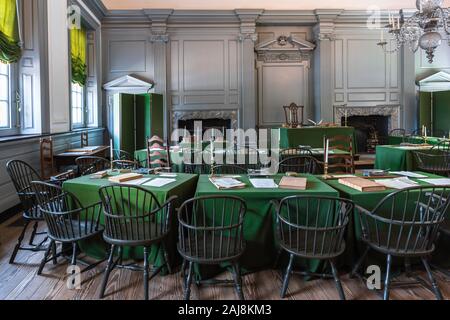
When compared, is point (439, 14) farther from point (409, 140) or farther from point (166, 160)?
point (166, 160)

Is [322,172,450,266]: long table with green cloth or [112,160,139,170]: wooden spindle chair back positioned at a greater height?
[112,160,139,170]: wooden spindle chair back

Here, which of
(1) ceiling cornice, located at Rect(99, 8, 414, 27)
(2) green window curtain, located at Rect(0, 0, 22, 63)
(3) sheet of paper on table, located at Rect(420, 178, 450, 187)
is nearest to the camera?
(3) sheet of paper on table, located at Rect(420, 178, 450, 187)

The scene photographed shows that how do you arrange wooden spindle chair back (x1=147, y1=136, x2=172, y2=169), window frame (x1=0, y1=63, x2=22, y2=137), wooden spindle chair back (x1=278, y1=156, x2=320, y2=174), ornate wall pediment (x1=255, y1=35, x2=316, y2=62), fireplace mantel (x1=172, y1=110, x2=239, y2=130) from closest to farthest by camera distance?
wooden spindle chair back (x1=278, y1=156, x2=320, y2=174) → window frame (x1=0, y1=63, x2=22, y2=137) → wooden spindle chair back (x1=147, y1=136, x2=172, y2=169) → fireplace mantel (x1=172, y1=110, x2=239, y2=130) → ornate wall pediment (x1=255, y1=35, x2=316, y2=62)

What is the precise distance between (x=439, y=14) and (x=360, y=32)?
4.26 m

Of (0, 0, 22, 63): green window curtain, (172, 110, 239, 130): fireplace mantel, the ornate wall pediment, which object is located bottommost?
(172, 110, 239, 130): fireplace mantel

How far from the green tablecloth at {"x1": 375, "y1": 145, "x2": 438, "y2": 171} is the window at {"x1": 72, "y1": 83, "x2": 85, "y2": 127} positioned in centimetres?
600

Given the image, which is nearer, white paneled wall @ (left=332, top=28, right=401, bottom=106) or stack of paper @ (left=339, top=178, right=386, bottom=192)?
stack of paper @ (left=339, top=178, right=386, bottom=192)

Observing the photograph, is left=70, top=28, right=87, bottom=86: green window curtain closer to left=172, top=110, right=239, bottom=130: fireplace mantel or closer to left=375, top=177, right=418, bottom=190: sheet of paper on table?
left=172, top=110, right=239, bottom=130: fireplace mantel

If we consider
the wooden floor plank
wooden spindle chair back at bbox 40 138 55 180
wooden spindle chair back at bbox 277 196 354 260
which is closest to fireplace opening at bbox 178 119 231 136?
wooden spindle chair back at bbox 40 138 55 180

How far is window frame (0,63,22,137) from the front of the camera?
5094 mm

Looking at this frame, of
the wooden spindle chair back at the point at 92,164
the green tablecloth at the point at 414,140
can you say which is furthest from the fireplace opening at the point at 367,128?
the wooden spindle chair back at the point at 92,164

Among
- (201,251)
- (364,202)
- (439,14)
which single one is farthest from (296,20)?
(201,251)

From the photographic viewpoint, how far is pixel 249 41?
29.0 feet

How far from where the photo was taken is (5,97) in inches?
199
